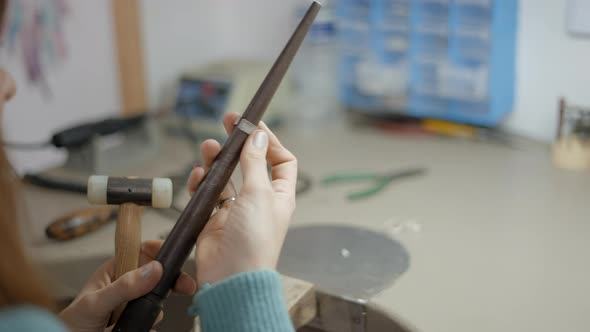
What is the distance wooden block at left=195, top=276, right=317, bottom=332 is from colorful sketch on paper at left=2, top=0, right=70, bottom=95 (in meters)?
0.84

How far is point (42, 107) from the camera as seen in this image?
4.77 ft

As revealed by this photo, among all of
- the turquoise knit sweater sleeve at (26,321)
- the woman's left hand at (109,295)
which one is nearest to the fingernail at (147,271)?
the woman's left hand at (109,295)

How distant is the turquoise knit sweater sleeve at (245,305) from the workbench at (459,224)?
227mm

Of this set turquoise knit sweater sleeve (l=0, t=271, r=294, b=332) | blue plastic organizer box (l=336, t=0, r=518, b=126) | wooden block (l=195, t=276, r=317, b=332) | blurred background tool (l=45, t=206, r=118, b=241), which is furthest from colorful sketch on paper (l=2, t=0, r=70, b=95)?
turquoise knit sweater sleeve (l=0, t=271, r=294, b=332)

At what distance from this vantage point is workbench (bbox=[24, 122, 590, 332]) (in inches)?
31.7

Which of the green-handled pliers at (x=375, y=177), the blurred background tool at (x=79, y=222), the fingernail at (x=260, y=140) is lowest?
the blurred background tool at (x=79, y=222)

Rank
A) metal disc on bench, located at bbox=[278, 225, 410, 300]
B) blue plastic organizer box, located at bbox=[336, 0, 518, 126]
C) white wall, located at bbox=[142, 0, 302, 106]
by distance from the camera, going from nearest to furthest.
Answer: metal disc on bench, located at bbox=[278, 225, 410, 300] → blue plastic organizer box, located at bbox=[336, 0, 518, 126] → white wall, located at bbox=[142, 0, 302, 106]

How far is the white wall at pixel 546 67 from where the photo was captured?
1.26 m

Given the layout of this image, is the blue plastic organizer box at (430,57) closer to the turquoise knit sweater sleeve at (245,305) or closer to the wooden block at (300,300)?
the wooden block at (300,300)

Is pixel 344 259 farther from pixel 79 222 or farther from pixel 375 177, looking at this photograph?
pixel 79 222

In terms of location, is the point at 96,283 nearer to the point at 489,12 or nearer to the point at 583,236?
the point at 583,236

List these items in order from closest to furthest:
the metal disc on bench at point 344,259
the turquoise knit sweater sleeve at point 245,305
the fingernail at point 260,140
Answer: the turquoise knit sweater sleeve at point 245,305
the fingernail at point 260,140
the metal disc on bench at point 344,259

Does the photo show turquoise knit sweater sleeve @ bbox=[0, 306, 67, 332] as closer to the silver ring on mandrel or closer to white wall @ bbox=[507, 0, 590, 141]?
the silver ring on mandrel

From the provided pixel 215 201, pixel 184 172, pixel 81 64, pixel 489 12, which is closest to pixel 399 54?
pixel 489 12
